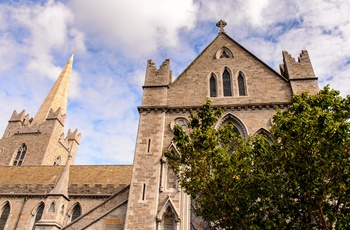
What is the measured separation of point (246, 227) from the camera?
7.63m

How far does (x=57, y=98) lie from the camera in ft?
153

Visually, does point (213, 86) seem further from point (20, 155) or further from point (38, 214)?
point (20, 155)

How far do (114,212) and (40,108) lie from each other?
38.6 m

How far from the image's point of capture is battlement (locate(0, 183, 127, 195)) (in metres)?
21.2

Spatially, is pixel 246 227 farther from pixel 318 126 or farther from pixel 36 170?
pixel 36 170

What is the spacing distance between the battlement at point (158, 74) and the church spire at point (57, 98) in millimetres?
31379

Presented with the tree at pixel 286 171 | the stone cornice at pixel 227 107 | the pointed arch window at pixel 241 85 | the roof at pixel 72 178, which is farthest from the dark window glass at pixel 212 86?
the roof at pixel 72 178

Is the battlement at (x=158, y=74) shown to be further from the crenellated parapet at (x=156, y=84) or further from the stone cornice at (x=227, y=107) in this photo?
the stone cornice at (x=227, y=107)

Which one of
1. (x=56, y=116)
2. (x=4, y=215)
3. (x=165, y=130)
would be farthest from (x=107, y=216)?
(x=56, y=116)

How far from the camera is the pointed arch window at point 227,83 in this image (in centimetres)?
1571

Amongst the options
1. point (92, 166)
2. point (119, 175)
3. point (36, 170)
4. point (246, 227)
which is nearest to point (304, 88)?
point (246, 227)

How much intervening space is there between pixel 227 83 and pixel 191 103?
2.63m

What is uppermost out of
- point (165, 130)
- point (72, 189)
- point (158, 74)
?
point (158, 74)

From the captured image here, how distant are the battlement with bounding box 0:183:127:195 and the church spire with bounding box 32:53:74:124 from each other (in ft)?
69.9
